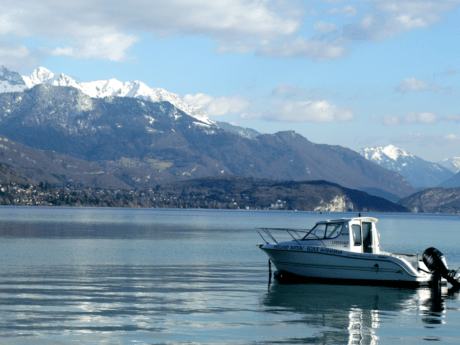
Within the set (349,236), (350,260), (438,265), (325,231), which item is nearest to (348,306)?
(350,260)

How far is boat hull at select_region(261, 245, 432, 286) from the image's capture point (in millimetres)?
49531

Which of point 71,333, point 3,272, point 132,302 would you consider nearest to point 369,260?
point 132,302

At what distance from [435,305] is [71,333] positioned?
24696mm

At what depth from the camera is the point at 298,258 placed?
53094 mm

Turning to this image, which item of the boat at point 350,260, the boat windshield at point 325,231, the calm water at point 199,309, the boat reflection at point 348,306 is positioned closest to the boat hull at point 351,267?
the boat at point 350,260

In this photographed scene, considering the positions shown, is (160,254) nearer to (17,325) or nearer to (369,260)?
(369,260)

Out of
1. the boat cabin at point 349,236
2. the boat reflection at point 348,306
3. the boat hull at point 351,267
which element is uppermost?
the boat cabin at point 349,236

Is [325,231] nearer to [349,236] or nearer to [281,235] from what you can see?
[349,236]

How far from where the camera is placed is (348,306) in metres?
39.9

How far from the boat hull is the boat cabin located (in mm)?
1037

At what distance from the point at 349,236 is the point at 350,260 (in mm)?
2344

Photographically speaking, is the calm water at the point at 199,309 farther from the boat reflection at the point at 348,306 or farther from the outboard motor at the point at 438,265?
the outboard motor at the point at 438,265

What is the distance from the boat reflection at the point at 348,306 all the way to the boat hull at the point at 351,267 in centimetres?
83

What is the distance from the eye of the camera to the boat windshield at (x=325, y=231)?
52.8m
